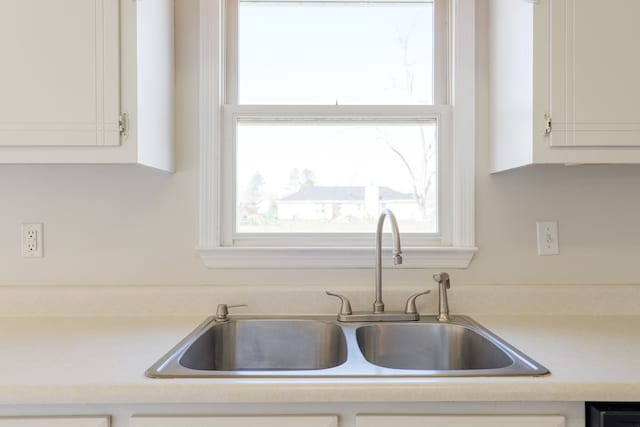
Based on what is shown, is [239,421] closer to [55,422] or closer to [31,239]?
[55,422]

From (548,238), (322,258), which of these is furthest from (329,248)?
(548,238)

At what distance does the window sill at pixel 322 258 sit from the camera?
4.99ft

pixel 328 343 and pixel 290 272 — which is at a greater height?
pixel 290 272

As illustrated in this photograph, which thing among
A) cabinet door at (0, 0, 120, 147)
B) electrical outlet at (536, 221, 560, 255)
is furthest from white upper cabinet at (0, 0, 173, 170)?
→ electrical outlet at (536, 221, 560, 255)

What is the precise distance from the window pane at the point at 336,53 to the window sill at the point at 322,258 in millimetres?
571

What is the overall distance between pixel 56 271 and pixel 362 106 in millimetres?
1260

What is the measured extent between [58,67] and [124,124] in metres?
0.24

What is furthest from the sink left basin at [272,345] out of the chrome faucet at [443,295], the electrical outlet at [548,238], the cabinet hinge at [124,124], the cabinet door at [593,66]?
the cabinet door at [593,66]

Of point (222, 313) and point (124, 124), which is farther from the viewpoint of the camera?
point (222, 313)

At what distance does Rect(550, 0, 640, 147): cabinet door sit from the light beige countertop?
1.94ft

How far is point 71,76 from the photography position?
1194 millimetres

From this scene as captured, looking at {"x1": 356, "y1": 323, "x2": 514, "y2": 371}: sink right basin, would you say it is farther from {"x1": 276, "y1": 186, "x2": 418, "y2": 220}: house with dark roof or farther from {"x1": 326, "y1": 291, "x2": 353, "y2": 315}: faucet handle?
{"x1": 276, "y1": 186, "x2": 418, "y2": 220}: house with dark roof

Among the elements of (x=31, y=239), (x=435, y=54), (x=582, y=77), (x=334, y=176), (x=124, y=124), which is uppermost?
(x=435, y=54)

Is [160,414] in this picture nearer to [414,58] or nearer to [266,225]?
[266,225]
